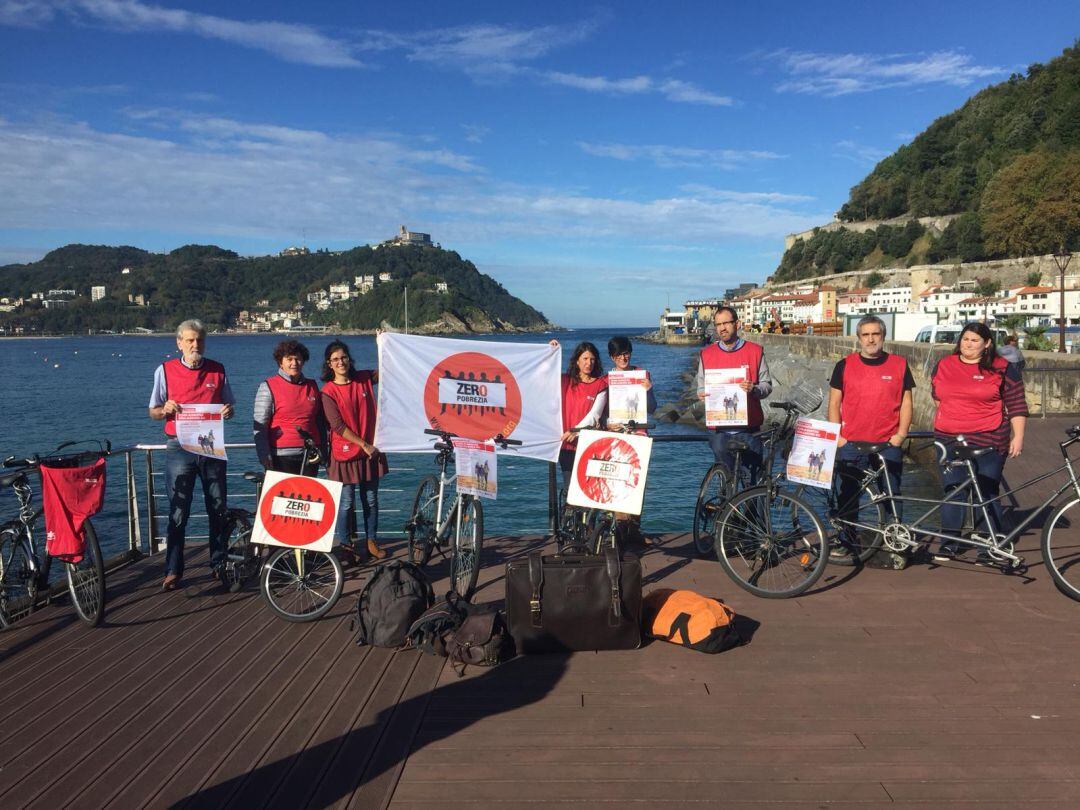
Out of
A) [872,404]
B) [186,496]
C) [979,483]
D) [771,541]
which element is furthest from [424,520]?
[979,483]

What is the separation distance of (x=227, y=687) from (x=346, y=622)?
1053 mm

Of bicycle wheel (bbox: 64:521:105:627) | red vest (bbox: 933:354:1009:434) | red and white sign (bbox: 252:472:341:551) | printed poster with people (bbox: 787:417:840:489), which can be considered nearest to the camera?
bicycle wheel (bbox: 64:521:105:627)

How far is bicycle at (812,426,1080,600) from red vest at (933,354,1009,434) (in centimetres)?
18

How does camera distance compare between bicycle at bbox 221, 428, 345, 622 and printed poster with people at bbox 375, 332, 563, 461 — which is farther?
printed poster with people at bbox 375, 332, 563, 461

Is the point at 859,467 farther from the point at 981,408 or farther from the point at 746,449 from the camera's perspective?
the point at 981,408

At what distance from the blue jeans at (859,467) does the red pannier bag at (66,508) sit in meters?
5.38

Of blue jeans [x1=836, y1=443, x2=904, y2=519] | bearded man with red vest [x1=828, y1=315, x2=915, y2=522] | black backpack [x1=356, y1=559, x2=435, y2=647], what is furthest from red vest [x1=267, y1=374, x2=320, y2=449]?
blue jeans [x1=836, y1=443, x2=904, y2=519]

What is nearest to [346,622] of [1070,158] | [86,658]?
[86,658]

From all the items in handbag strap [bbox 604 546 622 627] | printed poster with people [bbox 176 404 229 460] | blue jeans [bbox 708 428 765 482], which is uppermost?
printed poster with people [bbox 176 404 229 460]

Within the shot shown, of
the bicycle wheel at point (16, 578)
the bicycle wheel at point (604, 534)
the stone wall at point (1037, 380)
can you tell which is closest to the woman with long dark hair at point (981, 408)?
the bicycle wheel at point (604, 534)

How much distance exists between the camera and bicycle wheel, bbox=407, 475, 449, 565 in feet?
20.6

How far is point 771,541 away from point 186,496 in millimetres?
4247

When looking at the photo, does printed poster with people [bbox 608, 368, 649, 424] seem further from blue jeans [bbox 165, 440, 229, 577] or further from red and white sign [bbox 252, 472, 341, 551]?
blue jeans [bbox 165, 440, 229, 577]

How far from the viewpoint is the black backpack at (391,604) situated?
183 inches
